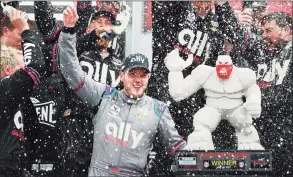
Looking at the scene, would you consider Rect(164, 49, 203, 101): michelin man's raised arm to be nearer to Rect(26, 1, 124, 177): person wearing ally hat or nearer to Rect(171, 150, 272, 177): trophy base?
Rect(26, 1, 124, 177): person wearing ally hat

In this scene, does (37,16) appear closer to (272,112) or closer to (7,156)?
(7,156)

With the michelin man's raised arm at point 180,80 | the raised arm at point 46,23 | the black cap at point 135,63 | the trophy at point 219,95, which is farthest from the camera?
the michelin man's raised arm at point 180,80

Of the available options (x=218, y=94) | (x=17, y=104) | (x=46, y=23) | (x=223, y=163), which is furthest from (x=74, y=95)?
(x=223, y=163)

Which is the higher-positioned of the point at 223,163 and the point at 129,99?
the point at 129,99

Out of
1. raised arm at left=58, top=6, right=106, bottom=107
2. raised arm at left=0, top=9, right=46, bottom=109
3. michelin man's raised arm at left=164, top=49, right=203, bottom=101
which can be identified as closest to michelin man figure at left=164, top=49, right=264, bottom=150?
michelin man's raised arm at left=164, top=49, right=203, bottom=101

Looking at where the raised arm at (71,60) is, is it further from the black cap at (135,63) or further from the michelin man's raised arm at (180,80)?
the michelin man's raised arm at (180,80)

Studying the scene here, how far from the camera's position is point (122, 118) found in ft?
13.4

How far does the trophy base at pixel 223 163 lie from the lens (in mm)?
4004

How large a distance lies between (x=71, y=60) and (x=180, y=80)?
4.29ft

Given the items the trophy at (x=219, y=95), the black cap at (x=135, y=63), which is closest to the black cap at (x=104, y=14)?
the trophy at (x=219, y=95)

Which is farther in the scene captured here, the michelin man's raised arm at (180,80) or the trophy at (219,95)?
the michelin man's raised arm at (180,80)

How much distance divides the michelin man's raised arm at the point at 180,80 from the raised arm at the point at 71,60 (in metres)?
1.13

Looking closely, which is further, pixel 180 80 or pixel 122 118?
pixel 180 80

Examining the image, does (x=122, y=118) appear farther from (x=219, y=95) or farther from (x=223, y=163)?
(x=219, y=95)
